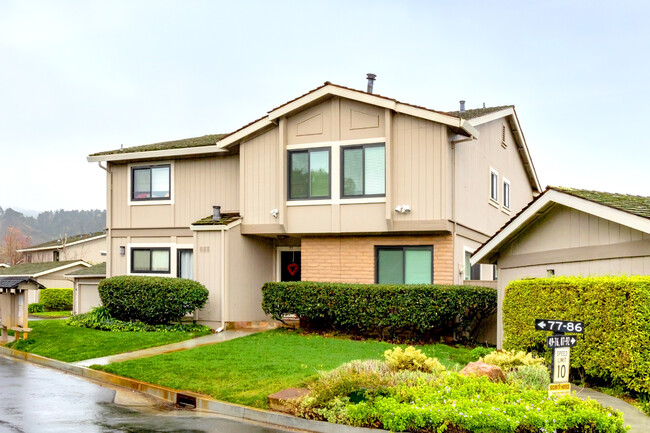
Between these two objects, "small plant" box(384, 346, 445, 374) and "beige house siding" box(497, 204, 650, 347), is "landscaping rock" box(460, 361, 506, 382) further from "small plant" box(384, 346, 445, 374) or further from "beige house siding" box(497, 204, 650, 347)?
"beige house siding" box(497, 204, 650, 347)

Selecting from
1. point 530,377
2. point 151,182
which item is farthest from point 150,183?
point 530,377

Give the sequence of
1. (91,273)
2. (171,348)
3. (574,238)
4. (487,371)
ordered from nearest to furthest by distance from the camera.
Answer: (487,371), (574,238), (171,348), (91,273)

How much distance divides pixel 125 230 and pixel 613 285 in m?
18.8

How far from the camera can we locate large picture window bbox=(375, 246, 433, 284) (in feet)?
69.1

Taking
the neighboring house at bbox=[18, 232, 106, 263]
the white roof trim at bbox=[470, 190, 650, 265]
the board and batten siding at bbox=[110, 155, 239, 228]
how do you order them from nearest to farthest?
the white roof trim at bbox=[470, 190, 650, 265], the board and batten siding at bbox=[110, 155, 239, 228], the neighboring house at bbox=[18, 232, 106, 263]

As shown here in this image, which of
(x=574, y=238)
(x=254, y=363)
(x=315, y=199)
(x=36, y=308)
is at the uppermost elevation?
(x=315, y=199)

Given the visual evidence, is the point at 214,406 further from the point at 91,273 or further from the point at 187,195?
the point at 91,273

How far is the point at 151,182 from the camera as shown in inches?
1019

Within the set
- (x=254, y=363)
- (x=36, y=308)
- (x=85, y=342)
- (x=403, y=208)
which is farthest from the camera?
(x=36, y=308)

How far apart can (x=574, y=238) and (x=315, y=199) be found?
360 inches

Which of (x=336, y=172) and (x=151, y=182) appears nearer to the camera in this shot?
(x=336, y=172)

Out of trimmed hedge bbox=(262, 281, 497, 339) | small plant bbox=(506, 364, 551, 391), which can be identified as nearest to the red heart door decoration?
trimmed hedge bbox=(262, 281, 497, 339)

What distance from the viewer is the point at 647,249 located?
12430 millimetres

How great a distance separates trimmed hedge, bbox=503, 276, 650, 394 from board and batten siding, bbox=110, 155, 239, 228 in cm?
1309
